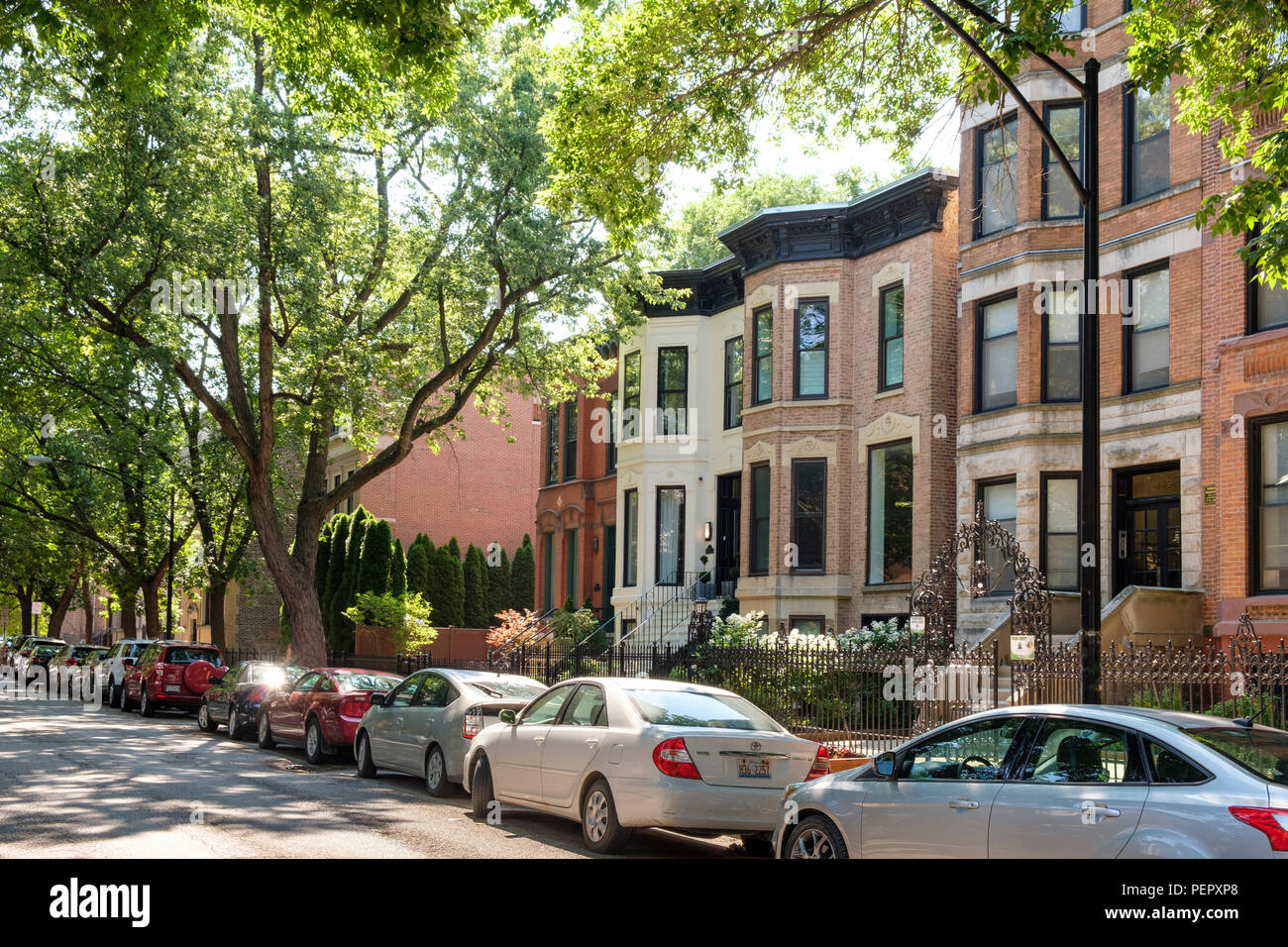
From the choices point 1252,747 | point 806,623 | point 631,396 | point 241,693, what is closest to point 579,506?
point 631,396

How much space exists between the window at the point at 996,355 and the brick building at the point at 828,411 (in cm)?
180

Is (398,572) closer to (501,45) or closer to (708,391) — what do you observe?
(708,391)

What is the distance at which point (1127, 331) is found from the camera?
22.0 meters

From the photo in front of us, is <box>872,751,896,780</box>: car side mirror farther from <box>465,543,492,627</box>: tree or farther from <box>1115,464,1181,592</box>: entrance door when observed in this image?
<box>465,543,492,627</box>: tree

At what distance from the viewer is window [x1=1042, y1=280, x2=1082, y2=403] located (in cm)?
2289

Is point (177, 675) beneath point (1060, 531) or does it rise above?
beneath

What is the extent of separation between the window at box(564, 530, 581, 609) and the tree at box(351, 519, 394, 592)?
612cm

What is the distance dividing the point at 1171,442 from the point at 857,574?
8228 mm

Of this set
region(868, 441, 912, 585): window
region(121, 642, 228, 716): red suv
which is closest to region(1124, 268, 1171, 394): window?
region(868, 441, 912, 585): window

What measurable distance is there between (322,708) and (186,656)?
1295cm

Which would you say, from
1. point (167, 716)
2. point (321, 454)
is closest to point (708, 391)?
point (321, 454)

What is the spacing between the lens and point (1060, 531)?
22.8 m

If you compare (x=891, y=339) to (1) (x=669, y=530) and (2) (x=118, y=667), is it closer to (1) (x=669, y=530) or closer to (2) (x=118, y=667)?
(1) (x=669, y=530)

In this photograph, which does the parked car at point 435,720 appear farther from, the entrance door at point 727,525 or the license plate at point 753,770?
→ the entrance door at point 727,525
